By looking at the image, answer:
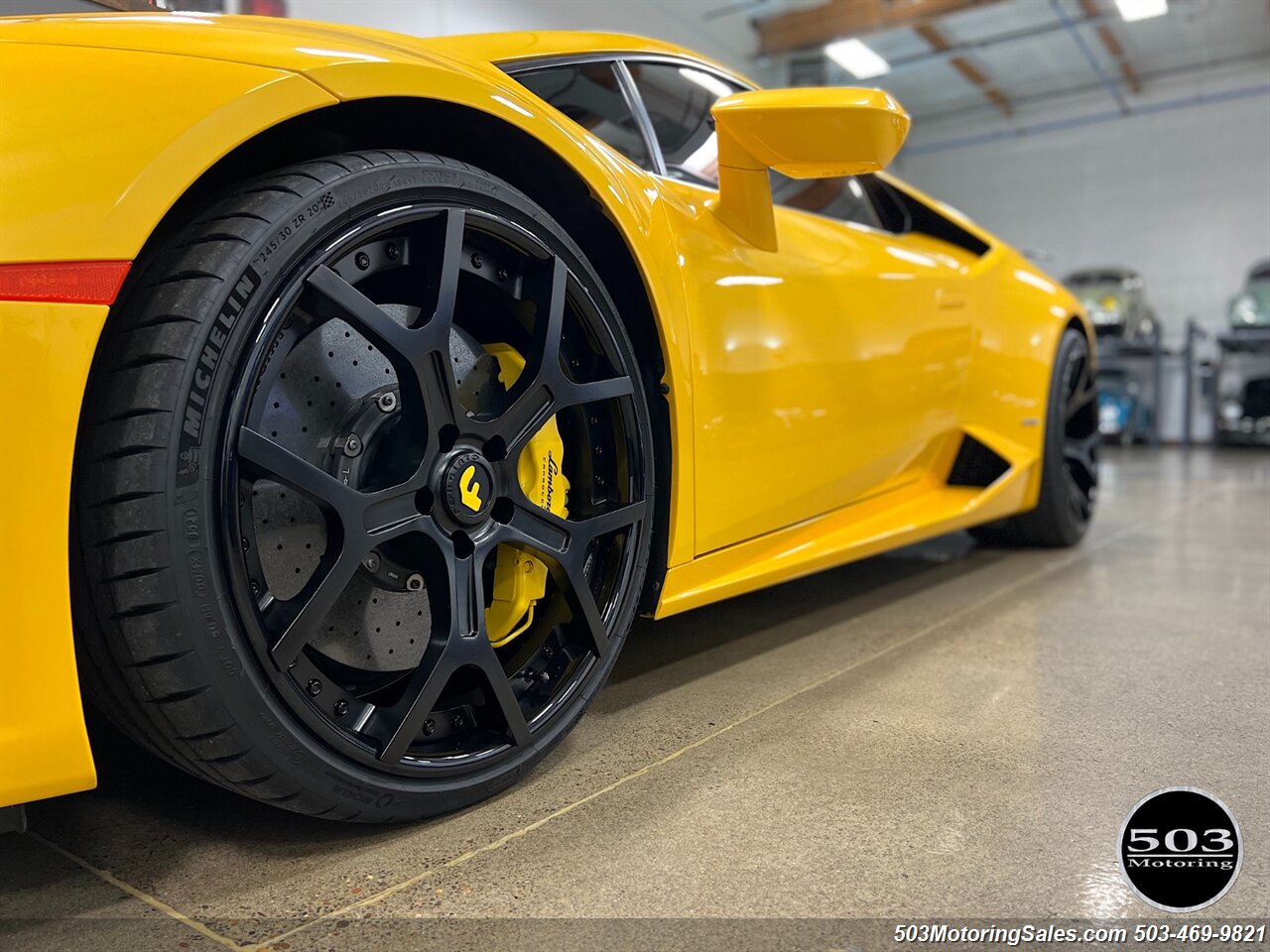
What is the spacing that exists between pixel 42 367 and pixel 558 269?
0.61 meters

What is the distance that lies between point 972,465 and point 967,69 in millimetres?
9572

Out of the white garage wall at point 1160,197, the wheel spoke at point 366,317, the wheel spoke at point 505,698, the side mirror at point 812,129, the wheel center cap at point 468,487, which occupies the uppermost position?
the white garage wall at point 1160,197

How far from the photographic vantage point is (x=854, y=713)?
154cm

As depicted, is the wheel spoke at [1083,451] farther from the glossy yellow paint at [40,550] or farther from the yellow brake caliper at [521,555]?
the glossy yellow paint at [40,550]

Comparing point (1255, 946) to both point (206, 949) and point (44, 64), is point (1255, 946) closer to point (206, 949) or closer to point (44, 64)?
point (206, 949)

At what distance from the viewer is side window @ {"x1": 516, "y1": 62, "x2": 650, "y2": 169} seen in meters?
1.52

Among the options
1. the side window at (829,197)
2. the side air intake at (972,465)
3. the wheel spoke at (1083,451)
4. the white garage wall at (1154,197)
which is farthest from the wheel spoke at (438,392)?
the white garage wall at (1154,197)

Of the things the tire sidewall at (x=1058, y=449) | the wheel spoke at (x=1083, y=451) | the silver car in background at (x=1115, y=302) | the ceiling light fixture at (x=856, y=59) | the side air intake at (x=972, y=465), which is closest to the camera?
the side air intake at (x=972, y=465)

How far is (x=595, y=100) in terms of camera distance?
1614 millimetres

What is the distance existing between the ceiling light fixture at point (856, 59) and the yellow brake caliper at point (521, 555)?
8822mm

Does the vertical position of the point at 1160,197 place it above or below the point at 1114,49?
below

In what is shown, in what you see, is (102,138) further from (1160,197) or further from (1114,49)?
(1160,197)

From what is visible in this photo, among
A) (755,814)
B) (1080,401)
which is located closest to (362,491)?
(755,814)

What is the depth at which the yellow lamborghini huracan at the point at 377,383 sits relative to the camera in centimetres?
85
